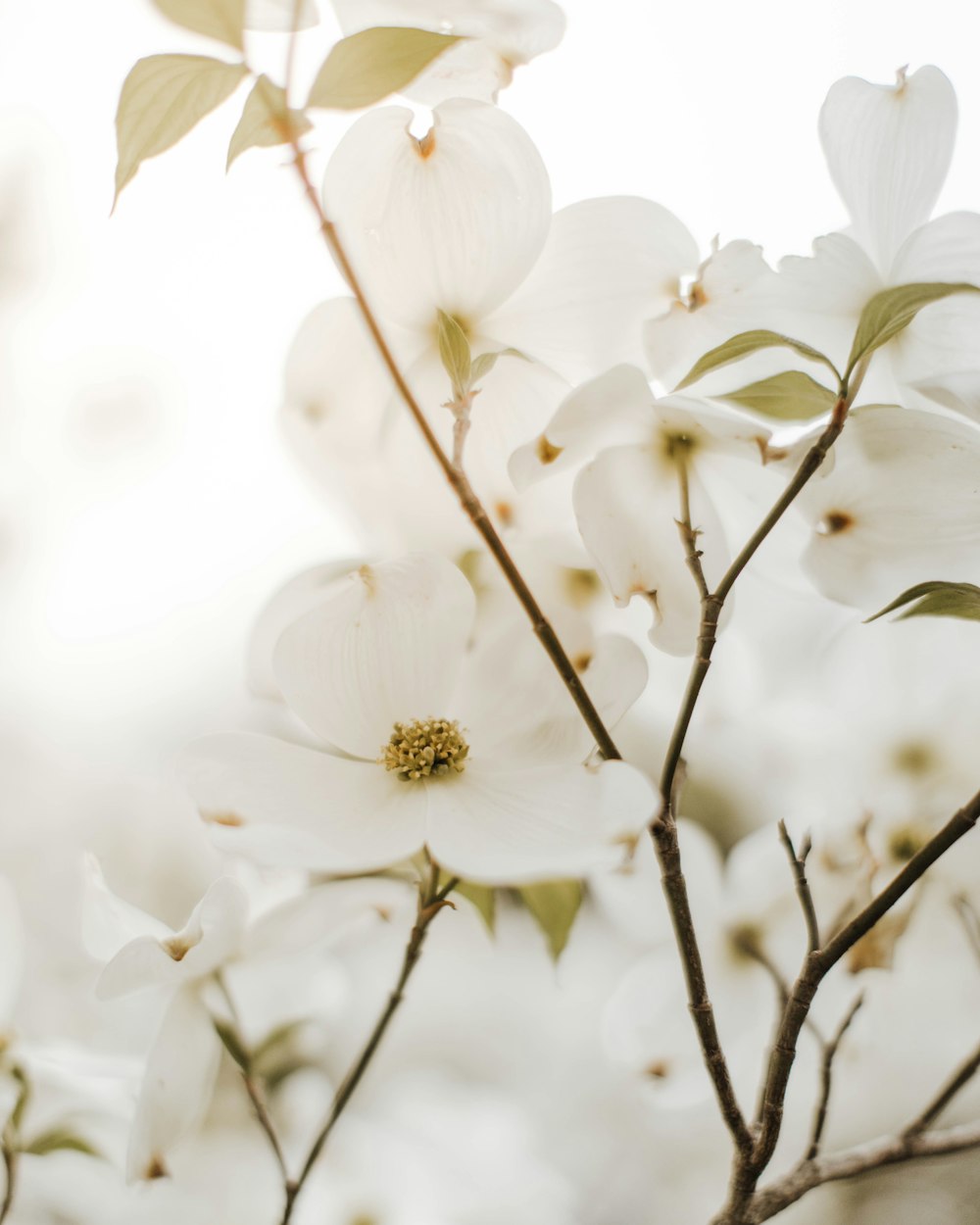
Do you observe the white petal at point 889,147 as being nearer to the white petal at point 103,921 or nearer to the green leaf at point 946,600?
the green leaf at point 946,600

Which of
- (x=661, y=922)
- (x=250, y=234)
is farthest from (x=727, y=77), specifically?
(x=661, y=922)

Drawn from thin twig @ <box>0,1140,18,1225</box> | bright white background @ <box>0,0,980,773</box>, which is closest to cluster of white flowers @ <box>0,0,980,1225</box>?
thin twig @ <box>0,1140,18,1225</box>

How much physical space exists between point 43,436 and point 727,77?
0.51m

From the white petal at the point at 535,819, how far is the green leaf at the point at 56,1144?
0.24m

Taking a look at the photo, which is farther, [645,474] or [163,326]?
[163,326]

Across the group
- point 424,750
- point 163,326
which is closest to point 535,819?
point 424,750

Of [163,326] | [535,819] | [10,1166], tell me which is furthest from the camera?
[163,326]

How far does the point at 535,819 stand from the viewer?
0.95ft

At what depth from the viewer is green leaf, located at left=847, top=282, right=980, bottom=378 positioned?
28 cm

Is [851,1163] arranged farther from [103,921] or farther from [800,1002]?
[103,921]

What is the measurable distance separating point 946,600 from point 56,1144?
0.39m

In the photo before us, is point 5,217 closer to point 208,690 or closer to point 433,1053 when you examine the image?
point 208,690

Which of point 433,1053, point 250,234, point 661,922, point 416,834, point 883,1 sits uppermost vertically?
point 883,1

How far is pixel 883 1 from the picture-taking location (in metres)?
0.65
